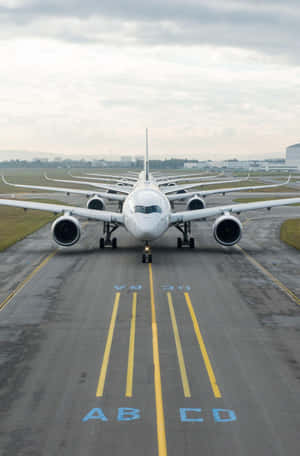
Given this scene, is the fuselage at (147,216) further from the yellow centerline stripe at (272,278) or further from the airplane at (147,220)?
the yellow centerline stripe at (272,278)

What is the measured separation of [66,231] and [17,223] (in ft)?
72.7

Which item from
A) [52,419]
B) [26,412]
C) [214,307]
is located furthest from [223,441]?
[214,307]

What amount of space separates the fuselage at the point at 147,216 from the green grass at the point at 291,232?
40.8ft

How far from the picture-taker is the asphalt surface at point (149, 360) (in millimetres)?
11656

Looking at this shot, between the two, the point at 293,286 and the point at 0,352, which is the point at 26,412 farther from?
the point at 293,286

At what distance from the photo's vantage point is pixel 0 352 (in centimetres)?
1723

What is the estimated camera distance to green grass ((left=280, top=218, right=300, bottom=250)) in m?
42.1

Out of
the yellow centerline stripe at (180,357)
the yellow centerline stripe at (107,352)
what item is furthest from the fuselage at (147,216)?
the yellow centerline stripe at (180,357)

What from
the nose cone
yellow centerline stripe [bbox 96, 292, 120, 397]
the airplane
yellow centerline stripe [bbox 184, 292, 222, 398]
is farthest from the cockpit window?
yellow centerline stripe [bbox 184, 292, 222, 398]

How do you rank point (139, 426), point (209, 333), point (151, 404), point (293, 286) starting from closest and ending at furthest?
point (139, 426) < point (151, 404) < point (209, 333) < point (293, 286)

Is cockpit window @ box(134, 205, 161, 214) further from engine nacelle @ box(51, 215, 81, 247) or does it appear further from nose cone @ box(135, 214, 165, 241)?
engine nacelle @ box(51, 215, 81, 247)

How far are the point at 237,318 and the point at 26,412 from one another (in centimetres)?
1099

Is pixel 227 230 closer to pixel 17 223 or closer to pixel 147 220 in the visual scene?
pixel 147 220

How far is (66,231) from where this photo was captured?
3625 centimetres
